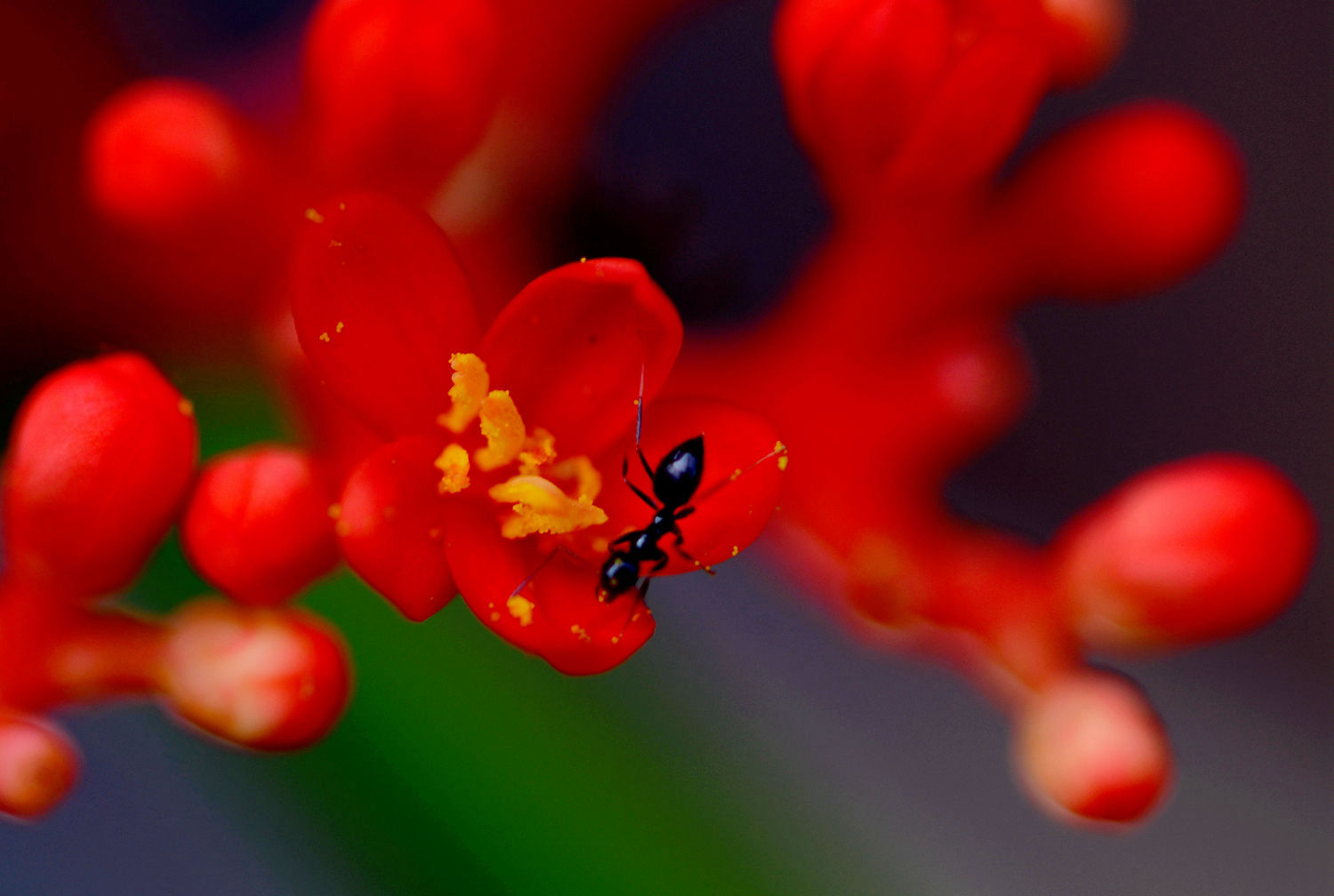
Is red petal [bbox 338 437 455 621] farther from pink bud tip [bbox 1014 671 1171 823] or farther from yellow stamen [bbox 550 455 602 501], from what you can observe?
pink bud tip [bbox 1014 671 1171 823]

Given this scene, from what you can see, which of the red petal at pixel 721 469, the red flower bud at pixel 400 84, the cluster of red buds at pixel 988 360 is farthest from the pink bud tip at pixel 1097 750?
the red flower bud at pixel 400 84

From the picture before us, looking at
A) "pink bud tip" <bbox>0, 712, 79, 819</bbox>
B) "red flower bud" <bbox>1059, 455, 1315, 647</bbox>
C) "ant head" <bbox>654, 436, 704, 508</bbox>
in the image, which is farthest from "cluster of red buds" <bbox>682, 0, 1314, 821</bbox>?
"pink bud tip" <bbox>0, 712, 79, 819</bbox>

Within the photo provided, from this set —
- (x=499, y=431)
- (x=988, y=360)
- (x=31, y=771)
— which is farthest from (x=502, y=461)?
(x=988, y=360)

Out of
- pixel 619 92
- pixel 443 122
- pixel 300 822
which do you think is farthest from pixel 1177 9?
pixel 300 822

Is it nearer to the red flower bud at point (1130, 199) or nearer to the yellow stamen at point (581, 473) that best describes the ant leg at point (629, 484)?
the yellow stamen at point (581, 473)

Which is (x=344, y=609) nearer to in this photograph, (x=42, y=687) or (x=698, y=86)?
(x=42, y=687)

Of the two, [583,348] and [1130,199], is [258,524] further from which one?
[1130,199]
